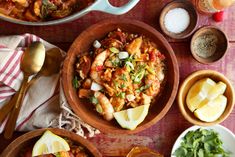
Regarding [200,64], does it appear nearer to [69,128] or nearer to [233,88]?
[233,88]

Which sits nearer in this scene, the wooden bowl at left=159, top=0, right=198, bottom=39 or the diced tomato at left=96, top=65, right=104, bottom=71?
the diced tomato at left=96, top=65, right=104, bottom=71

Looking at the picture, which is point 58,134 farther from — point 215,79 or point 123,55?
point 215,79

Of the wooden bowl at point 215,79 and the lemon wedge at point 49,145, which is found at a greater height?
the wooden bowl at point 215,79

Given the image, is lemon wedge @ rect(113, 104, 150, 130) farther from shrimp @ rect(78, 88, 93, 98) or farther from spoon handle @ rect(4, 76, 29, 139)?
spoon handle @ rect(4, 76, 29, 139)

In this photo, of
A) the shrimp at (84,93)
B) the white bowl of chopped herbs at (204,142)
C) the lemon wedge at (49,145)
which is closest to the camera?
the lemon wedge at (49,145)

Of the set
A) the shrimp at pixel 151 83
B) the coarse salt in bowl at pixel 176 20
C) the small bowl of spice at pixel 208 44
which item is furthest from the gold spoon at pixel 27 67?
the small bowl of spice at pixel 208 44

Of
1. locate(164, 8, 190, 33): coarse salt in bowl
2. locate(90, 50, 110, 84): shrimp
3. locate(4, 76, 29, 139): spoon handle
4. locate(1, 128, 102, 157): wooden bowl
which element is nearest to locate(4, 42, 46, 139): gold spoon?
locate(4, 76, 29, 139): spoon handle

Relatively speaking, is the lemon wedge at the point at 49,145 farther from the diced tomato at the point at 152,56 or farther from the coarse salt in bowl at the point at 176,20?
the coarse salt in bowl at the point at 176,20

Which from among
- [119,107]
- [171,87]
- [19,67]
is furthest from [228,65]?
[19,67]

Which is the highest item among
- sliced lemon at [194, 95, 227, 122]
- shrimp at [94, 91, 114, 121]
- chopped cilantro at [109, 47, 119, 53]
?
chopped cilantro at [109, 47, 119, 53]
